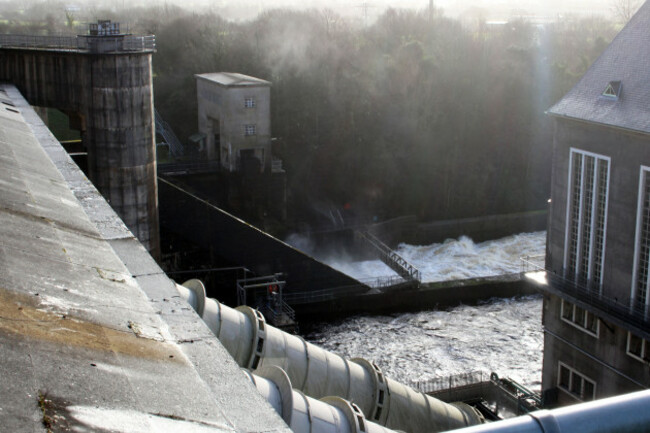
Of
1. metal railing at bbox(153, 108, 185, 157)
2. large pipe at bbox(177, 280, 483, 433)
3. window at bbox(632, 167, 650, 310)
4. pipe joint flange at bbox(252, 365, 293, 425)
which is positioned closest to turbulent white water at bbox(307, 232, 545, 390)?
window at bbox(632, 167, 650, 310)

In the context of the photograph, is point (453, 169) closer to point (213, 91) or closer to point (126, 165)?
point (213, 91)

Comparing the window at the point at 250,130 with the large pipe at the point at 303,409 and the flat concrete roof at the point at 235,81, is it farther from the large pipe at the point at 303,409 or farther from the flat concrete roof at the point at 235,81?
the large pipe at the point at 303,409

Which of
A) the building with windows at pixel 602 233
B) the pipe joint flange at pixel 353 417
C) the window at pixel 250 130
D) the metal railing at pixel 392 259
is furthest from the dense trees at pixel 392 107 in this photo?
the pipe joint flange at pixel 353 417

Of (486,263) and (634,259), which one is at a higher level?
(634,259)

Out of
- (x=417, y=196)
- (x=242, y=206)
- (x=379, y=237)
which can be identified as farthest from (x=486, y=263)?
(x=242, y=206)

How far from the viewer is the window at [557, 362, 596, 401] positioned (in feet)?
75.5

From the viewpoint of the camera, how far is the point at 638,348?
814 inches

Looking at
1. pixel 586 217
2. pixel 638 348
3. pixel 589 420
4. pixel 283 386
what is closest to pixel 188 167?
pixel 586 217

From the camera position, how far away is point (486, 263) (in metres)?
39.6

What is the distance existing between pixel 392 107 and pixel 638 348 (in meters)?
31.5

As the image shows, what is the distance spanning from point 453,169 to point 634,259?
29.6 meters

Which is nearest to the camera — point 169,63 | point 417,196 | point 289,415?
point 289,415

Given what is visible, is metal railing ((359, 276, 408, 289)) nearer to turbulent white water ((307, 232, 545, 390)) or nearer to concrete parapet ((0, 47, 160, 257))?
turbulent white water ((307, 232, 545, 390))

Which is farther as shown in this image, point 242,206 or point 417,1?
point 417,1
